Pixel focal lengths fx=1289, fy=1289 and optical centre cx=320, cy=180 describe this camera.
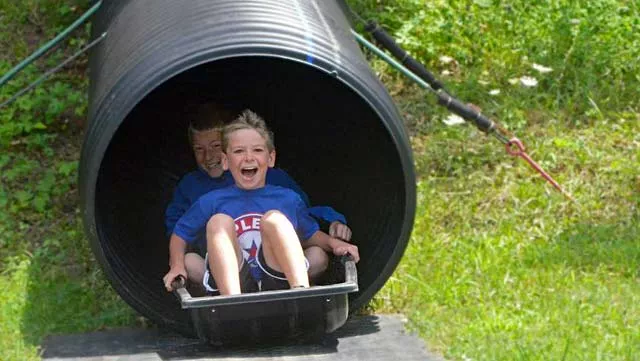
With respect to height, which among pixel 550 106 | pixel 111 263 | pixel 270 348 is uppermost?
pixel 550 106

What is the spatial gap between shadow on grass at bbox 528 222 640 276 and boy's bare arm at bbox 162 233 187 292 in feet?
6.11

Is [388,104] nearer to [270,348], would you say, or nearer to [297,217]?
[297,217]

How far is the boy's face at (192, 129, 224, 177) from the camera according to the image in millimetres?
6391

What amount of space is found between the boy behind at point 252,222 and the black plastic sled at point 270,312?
20cm

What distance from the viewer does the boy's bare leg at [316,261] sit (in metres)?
5.82

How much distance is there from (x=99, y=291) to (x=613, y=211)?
113 inches

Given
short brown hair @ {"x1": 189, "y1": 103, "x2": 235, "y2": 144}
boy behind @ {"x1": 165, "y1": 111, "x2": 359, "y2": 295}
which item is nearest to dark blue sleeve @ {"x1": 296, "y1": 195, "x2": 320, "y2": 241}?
boy behind @ {"x1": 165, "y1": 111, "x2": 359, "y2": 295}

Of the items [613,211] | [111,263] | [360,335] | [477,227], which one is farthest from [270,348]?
[613,211]

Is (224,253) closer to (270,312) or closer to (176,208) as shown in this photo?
(270,312)

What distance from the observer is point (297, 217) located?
233 inches

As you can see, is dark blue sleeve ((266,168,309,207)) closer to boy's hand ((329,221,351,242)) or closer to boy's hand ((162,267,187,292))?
boy's hand ((329,221,351,242))

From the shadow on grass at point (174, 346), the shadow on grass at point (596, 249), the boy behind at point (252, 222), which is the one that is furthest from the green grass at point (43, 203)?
the shadow on grass at point (596, 249)

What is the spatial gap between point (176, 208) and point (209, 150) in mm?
339

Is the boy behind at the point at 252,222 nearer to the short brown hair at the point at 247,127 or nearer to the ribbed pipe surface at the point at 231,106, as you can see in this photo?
the short brown hair at the point at 247,127
